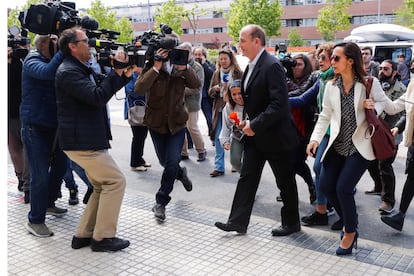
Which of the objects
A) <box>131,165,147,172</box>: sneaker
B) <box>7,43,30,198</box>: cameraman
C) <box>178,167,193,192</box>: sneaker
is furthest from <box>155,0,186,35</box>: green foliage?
<box>178,167,193,192</box>: sneaker

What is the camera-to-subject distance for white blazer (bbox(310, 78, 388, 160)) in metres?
4.08

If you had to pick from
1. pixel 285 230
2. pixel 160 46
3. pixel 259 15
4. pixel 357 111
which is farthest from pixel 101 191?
pixel 259 15

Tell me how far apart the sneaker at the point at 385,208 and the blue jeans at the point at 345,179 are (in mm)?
1177

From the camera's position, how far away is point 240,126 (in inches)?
174

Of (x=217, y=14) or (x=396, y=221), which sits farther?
(x=217, y=14)

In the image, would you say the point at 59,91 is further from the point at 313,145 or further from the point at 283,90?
the point at 313,145

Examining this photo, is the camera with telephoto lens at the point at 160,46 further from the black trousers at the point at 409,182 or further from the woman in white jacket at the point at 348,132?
the black trousers at the point at 409,182

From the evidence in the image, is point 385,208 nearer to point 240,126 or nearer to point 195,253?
point 240,126

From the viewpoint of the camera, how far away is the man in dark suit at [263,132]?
4.28 m

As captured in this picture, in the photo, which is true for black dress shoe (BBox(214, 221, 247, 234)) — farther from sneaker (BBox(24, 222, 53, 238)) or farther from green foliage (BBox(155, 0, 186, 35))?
green foliage (BBox(155, 0, 186, 35))

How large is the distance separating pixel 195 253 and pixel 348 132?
68.0 inches

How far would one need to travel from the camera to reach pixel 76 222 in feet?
16.7

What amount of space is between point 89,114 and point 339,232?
270 centimetres

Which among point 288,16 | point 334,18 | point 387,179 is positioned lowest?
point 387,179
